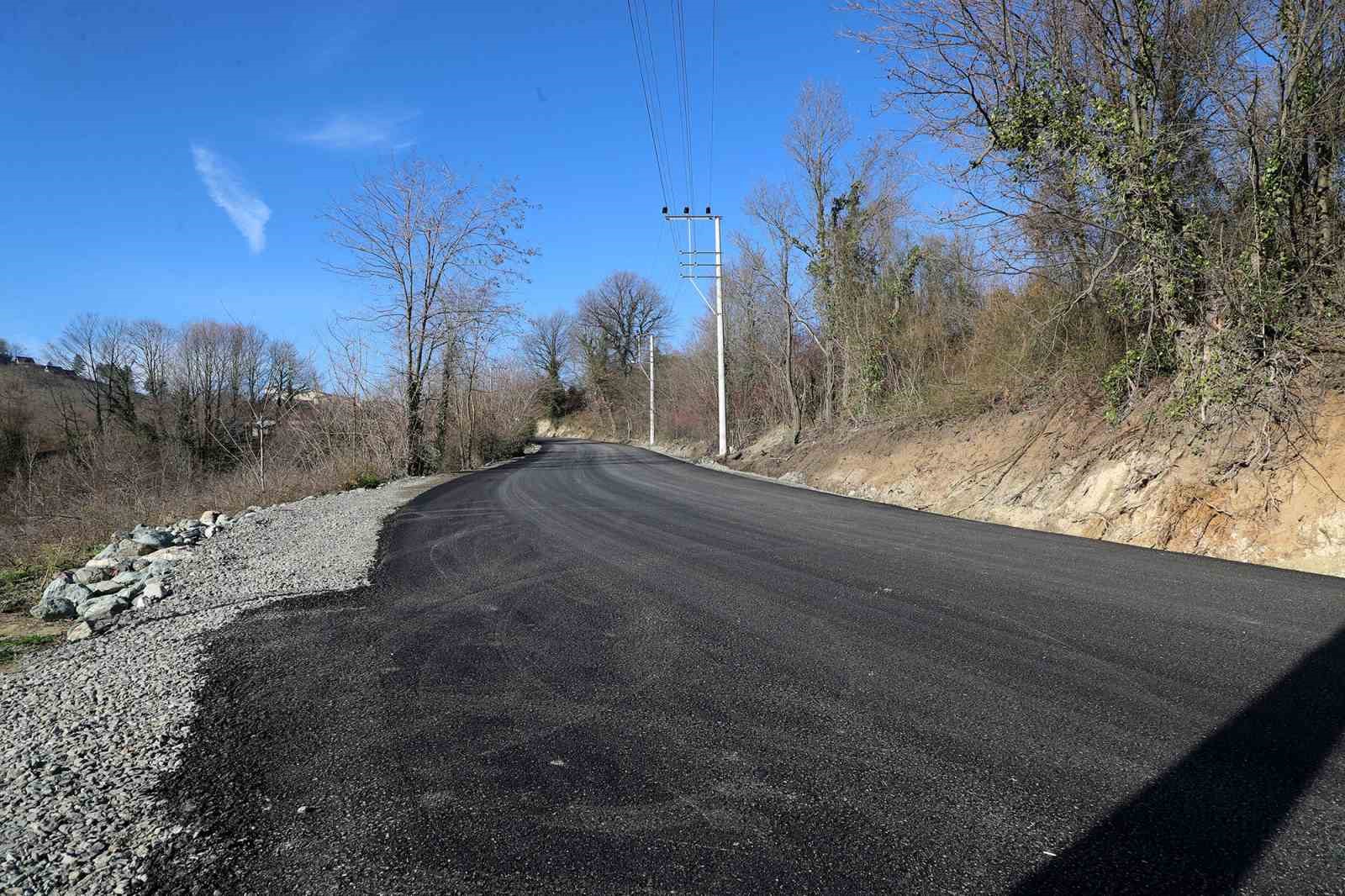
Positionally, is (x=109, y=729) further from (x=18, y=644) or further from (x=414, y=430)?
(x=414, y=430)

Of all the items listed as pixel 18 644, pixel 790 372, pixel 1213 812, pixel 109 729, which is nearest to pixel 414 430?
pixel 790 372

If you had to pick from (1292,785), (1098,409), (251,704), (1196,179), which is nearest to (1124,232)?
(1196,179)

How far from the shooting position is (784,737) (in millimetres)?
3373

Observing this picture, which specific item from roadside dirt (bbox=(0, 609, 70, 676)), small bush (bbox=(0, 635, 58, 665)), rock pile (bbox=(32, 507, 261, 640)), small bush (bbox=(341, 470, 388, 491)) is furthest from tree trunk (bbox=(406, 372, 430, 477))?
small bush (bbox=(0, 635, 58, 665))

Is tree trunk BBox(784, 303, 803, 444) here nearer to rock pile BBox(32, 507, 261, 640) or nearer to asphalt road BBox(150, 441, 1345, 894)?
asphalt road BBox(150, 441, 1345, 894)

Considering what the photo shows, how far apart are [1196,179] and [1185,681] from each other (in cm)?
890

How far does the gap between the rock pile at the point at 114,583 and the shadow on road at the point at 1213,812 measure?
6.32m

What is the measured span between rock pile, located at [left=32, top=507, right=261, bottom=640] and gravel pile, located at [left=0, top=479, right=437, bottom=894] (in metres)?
0.13

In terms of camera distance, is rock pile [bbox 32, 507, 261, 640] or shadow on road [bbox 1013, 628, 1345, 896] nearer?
shadow on road [bbox 1013, 628, 1345, 896]

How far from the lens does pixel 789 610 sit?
5.56 meters

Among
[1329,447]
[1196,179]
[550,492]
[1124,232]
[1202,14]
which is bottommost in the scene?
[550,492]

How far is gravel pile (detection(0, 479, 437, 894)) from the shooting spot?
2.50 metres

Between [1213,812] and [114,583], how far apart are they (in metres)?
8.13

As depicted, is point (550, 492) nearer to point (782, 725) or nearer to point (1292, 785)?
point (782, 725)
